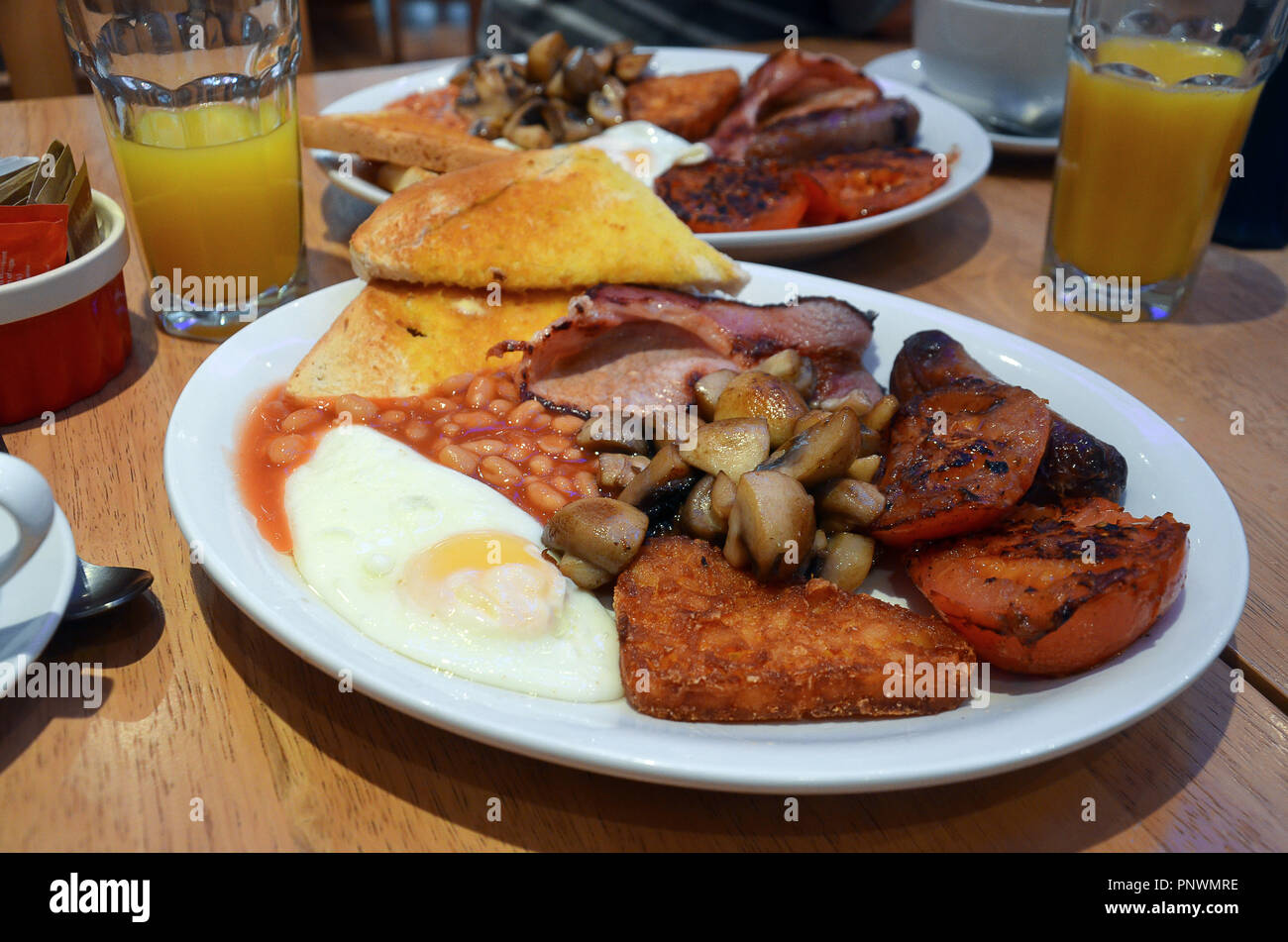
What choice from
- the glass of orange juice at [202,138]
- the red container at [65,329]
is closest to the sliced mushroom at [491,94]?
the glass of orange juice at [202,138]

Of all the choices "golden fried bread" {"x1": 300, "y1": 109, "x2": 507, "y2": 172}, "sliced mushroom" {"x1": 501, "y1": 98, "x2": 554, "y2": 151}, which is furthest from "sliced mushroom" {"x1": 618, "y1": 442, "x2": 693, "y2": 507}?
"sliced mushroom" {"x1": 501, "y1": 98, "x2": 554, "y2": 151}

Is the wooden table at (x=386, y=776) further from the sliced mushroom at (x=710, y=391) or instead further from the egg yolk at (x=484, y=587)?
the sliced mushroom at (x=710, y=391)

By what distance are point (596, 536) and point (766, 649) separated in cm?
32

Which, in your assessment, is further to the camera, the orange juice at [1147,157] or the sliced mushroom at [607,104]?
the sliced mushroom at [607,104]

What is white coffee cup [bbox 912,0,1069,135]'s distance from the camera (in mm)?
3170

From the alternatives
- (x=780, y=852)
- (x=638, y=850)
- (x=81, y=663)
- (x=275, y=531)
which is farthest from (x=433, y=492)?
(x=780, y=852)

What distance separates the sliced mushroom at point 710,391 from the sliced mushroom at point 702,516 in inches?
11.4

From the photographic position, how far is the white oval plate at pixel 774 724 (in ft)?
3.86

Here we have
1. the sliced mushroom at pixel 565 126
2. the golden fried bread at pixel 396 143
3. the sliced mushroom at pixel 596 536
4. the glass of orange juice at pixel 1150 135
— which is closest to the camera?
the sliced mushroom at pixel 596 536

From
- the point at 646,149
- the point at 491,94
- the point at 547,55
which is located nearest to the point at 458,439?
the point at 646,149

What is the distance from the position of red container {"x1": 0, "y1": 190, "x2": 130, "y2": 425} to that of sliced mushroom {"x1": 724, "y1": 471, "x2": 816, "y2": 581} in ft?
4.57

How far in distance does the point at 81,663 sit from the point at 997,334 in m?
1.79

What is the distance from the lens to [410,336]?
7.07ft

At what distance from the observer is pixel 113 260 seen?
2.07m
